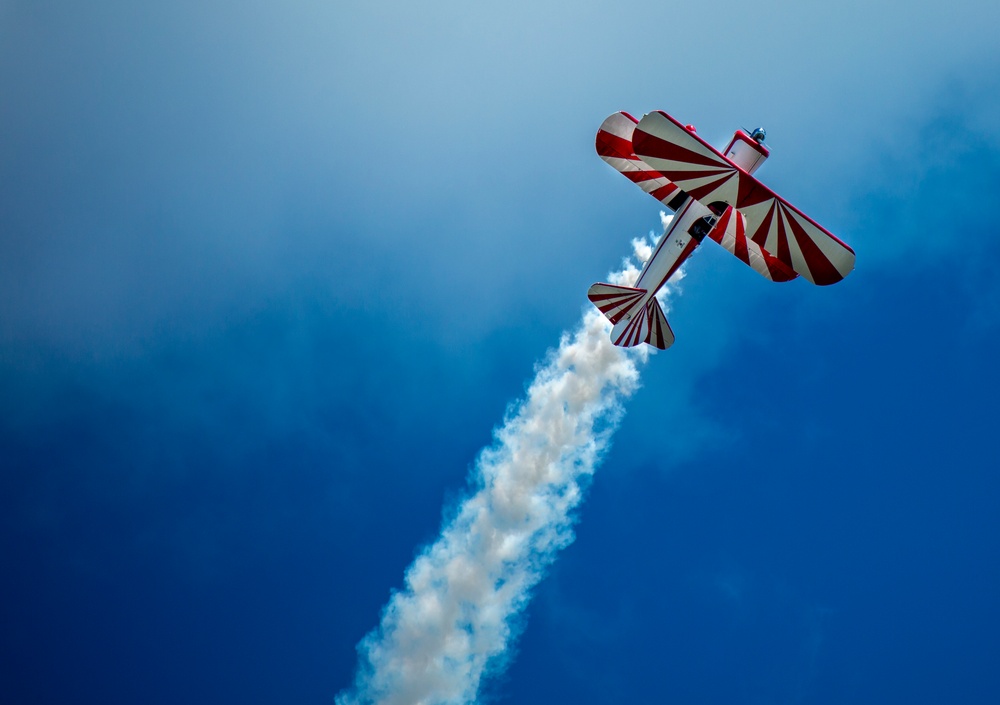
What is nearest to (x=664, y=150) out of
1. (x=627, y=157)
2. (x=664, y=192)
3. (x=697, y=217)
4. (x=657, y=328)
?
(x=627, y=157)

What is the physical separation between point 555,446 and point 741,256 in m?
13.6

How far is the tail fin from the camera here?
101ft

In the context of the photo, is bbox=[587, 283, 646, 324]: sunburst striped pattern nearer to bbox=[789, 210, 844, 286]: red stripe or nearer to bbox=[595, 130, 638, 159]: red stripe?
bbox=[595, 130, 638, 159]: red stripe

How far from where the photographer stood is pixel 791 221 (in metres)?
24.6

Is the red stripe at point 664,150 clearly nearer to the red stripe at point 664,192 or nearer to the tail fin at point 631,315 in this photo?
the red stripe at point 664,192

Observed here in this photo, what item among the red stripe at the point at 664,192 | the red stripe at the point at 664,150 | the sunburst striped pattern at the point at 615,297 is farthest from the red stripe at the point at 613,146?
the sunburst striped pattern at the point at 615,297

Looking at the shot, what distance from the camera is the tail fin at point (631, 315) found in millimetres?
30656

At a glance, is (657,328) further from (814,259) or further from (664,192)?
(814,259)

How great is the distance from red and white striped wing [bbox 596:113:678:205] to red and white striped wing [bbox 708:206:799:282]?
2.10 meters

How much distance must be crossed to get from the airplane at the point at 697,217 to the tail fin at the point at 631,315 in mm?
35

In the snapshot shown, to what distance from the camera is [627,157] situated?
28734mm

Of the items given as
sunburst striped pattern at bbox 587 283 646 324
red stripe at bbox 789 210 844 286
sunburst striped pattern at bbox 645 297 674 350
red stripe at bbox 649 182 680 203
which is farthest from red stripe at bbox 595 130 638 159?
red stripe at bbox 789 210 844 286

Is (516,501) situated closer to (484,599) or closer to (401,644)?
(484,599)

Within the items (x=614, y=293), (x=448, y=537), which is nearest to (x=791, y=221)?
(x=614, y=293)
